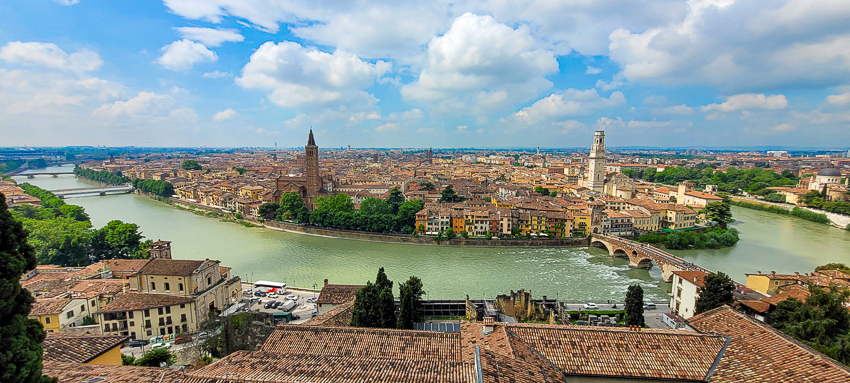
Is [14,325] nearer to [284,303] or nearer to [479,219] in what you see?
[284,303]

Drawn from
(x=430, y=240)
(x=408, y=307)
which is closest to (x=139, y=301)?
(x=408, y=307)

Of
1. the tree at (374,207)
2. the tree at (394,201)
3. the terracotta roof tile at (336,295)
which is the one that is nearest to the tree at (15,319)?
the terracotta roof tile at (336,295)

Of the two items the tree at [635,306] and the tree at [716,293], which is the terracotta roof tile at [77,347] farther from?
the tree at [716,293]

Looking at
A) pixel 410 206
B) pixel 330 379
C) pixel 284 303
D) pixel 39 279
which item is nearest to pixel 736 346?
pixel 330 379

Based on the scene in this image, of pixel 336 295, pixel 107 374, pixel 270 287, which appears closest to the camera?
pixel 107 374

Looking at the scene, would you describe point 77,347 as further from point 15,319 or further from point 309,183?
point 309,183

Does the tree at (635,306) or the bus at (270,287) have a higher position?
the tree at (635,306)

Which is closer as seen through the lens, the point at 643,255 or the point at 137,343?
the point at 137,343
